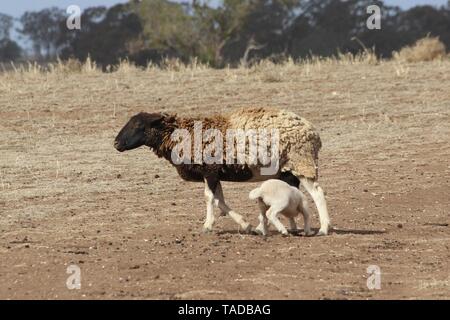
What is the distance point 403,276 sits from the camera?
10.4 m

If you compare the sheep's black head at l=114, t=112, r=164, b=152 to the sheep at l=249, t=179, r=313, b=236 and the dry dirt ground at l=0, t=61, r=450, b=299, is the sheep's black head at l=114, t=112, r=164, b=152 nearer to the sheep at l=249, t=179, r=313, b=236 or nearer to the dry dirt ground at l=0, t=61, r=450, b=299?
the dry dirt ground at l=0, t=61, r=450, b=299

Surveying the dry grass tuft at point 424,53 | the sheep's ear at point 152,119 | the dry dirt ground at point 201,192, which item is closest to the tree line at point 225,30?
the dry grass tuft at point 424,53

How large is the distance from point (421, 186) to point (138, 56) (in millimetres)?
39644

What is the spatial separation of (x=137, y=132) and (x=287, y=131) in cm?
162

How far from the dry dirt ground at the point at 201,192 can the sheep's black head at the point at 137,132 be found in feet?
2.97

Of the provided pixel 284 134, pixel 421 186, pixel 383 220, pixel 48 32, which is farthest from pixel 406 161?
pixel 48 32

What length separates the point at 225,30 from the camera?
164 ft

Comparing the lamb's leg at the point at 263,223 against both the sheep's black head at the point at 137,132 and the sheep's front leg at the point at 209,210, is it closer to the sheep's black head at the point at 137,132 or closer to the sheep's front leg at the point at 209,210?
the sheep's front leg at the point at 209,210

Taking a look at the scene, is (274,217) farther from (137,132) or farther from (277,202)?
(137,132)

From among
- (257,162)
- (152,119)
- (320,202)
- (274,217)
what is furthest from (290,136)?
(152,119)

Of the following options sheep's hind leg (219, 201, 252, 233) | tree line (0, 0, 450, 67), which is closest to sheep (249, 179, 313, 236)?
sheep's hind leg (219, 201, 252, 233)
